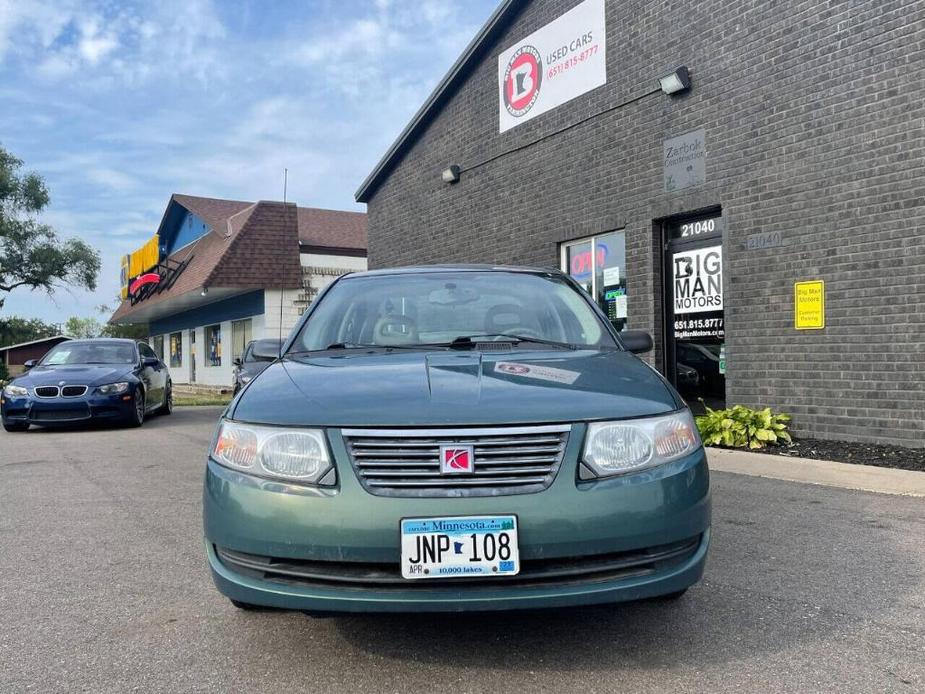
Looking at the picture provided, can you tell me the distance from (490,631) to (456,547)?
0.77 meters

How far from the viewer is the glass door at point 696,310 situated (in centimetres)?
993

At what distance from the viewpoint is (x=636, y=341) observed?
3.98 m

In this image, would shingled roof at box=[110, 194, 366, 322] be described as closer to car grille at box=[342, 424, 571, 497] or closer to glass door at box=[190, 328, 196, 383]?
glass door at box=[190, 328, 196, 383]

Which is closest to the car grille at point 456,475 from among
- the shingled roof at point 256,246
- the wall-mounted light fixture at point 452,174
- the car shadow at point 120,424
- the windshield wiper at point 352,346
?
the windshield wiper at point 352,346

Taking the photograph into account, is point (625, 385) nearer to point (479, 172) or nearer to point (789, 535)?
point (789, 535)

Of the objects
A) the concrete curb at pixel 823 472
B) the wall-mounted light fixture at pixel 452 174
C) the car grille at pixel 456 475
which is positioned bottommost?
the concrete curb at pixel 823 472

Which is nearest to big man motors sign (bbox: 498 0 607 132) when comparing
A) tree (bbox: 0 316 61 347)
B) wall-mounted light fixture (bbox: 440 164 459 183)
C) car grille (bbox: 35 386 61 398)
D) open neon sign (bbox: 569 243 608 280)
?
wall-mounted light fixture (bbox: 440 164 459 183)

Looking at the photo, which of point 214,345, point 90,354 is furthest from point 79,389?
point 214,345

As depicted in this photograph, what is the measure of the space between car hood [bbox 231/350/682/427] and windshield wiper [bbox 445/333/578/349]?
0.30 meters

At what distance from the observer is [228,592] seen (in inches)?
107

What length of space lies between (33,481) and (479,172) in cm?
916

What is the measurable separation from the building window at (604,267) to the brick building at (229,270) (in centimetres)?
946

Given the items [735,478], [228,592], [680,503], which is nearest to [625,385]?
[680,503]

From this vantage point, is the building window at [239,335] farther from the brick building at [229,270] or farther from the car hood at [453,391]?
the car hood at [453,391]
